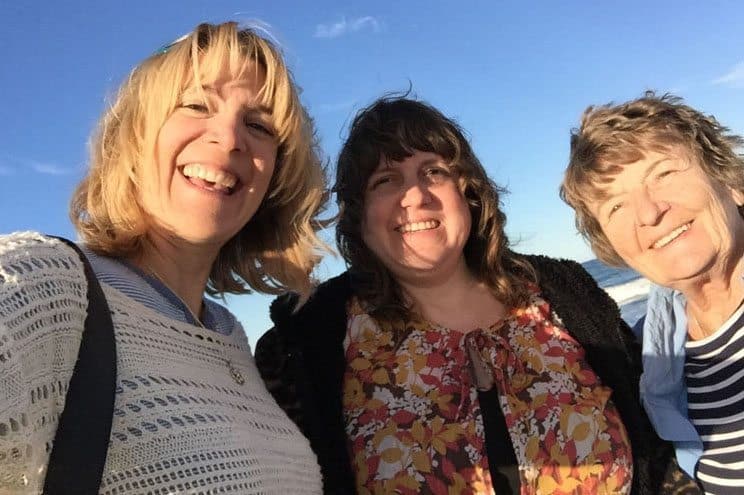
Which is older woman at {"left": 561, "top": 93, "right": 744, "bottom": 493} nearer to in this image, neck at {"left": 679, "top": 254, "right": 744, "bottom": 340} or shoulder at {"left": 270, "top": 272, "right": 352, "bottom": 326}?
neck at {"left": 679, "top": 254, "right": 744, "bottom": 340}

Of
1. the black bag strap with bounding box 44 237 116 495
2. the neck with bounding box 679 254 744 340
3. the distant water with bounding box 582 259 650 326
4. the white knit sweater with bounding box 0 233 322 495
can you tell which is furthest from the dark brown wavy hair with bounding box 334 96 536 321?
the distant water with bounding box 582 259 650 326

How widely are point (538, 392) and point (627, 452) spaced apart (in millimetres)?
434

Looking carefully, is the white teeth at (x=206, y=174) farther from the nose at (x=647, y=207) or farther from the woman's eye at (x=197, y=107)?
the nose at (x=647, y=207)

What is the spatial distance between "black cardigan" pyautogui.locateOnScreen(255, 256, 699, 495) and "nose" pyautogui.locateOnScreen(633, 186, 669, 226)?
0.45 metres

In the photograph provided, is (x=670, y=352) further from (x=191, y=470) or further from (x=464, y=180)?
(x=191, y=470)

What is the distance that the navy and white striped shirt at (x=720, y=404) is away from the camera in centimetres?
251

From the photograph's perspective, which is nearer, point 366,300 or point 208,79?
point 208,79

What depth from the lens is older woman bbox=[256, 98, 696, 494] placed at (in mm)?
2447

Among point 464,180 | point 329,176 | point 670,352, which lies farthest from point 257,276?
point 670,352

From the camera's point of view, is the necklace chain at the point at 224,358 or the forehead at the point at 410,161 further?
the forehead at the point at 410,161

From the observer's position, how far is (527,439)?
249 centimetres

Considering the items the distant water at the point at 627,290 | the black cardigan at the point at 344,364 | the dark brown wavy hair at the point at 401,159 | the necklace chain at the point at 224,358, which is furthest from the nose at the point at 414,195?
the distant water at the point at 627,290

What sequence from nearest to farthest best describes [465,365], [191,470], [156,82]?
1. [191,470]
2. [156,82]
3. [465,365]

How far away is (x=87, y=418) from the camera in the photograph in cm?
115
